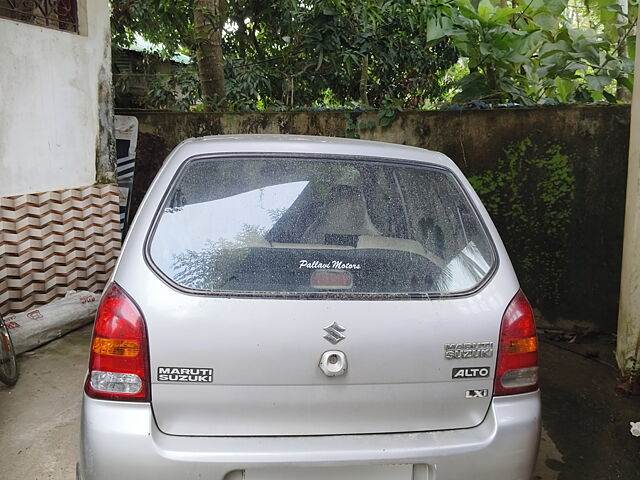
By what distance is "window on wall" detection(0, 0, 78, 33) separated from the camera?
4148 mm

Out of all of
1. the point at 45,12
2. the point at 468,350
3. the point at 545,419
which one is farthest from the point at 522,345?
the point at 45,12

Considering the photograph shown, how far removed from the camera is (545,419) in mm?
3523

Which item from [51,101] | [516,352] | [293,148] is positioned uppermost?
[51,101]

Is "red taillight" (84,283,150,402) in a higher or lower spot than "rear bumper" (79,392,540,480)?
higher

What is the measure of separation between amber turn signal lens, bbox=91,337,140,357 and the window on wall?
125 inches

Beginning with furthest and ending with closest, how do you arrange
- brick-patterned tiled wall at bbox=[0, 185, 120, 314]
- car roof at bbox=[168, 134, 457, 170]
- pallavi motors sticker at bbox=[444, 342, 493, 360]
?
brick-patterned tiled wall at bbox=[0, 185, 120, 314]
car roof at bbox=[168, 134, 457, 170]
pallavi motors sticker at bbox=[444, 342, 493, 360]

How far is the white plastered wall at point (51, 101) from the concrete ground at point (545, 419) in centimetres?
126

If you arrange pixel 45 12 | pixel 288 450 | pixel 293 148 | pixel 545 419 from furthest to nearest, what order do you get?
pixel 45 12, pixel 545 419, pixel 293 148, pixel 288 450

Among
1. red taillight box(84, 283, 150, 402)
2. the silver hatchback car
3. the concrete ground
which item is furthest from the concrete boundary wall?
red taillight box(84, 283, 150, 402)

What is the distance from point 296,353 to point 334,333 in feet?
0.42

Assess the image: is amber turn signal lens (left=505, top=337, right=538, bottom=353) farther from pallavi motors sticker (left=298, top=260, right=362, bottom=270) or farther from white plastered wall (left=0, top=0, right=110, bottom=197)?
white plastered wall (left=0, top=0, right=110, bottom=197)

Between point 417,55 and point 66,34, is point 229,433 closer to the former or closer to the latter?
point 66,34

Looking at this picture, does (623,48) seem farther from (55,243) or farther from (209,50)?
(55,243)

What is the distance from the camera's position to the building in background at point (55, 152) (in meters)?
4.18
